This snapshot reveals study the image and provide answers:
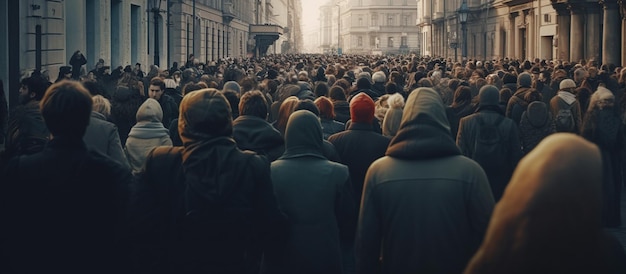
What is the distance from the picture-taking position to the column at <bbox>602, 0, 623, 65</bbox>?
31000 millimetres

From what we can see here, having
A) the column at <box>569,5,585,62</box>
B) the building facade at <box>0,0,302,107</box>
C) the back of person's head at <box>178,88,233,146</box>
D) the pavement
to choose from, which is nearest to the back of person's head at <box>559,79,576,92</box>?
the pavement

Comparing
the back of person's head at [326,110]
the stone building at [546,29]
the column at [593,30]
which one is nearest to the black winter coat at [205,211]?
the back of person's head at [326,110]

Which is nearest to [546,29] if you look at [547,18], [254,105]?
[547,18]

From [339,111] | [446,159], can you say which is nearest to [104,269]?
[446,159]

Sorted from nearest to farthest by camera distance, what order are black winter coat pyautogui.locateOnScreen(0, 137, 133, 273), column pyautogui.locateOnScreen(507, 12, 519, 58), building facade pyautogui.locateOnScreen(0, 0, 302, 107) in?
black winter coat pyautogui.locateOnScreen(0, 137, 133, 273) < building facade pyautogui.locateOnScreen(0, 0, 302, 107) < column pyautogui.locateOnScreen(507, 12, 519, 58)

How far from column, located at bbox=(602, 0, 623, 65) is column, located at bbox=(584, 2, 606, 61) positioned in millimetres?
1818

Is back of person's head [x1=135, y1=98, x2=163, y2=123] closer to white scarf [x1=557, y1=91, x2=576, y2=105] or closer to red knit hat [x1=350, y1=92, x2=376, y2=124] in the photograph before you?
red knit hat [x1=350, y1=92, x2=376, y2=124]

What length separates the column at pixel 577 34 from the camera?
3475 centimetres

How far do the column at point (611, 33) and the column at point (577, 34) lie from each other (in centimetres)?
308

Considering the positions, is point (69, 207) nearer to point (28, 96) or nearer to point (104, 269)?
point (104, 269)

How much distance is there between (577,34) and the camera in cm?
3494

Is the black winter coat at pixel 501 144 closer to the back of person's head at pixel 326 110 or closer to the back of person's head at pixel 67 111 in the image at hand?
the back of person's head at pixel 326 110

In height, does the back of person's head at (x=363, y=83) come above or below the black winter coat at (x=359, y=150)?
above

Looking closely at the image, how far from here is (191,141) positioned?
199 inches
